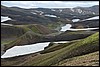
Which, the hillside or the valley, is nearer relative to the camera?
the hillside

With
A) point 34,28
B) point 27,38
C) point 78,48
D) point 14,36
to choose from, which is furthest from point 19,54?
point 34,28

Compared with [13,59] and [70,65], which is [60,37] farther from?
[70,65]

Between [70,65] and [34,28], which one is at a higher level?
[70,65]

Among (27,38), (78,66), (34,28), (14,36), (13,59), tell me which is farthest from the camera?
(34,28)

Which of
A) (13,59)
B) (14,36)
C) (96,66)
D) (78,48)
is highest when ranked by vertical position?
(96,66)

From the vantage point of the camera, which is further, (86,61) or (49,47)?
(49,47)

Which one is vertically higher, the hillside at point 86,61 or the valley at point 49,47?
the hillside at point 86,61

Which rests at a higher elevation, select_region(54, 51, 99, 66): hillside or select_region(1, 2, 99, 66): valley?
select_region(54, 51, 99, 66): hillside

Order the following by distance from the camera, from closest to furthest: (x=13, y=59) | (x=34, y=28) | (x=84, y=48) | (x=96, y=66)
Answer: (x=96, y=66)
(x=84, y=48)
(x=13, y=59)
(x=34, y=28)

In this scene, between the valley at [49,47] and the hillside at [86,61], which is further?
the valley at [49,47]

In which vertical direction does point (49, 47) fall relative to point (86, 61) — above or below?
below

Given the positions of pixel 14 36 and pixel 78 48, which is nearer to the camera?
pixel 78 48
